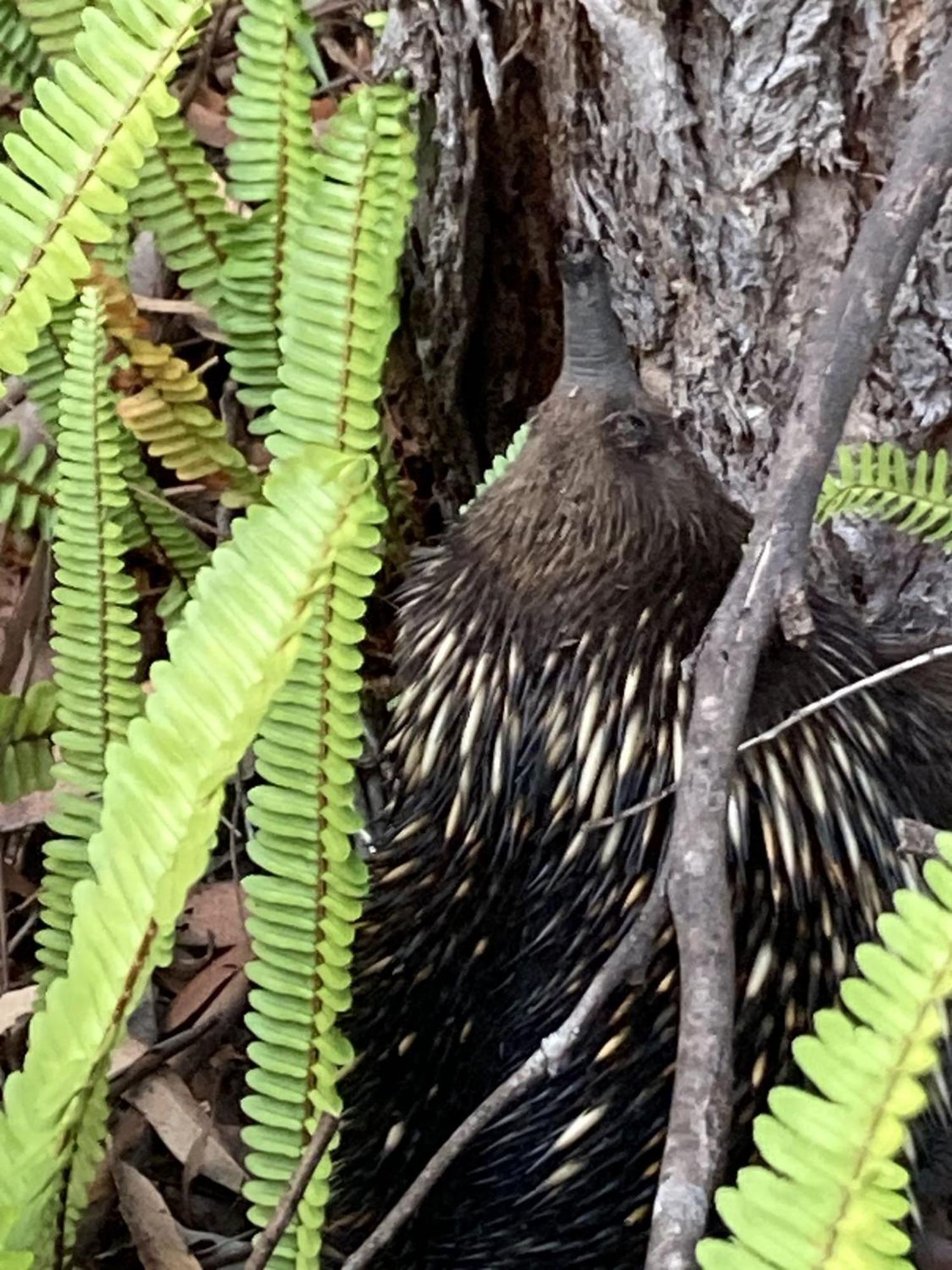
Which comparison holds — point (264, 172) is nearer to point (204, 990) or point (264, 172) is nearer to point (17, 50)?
point (17, 50)

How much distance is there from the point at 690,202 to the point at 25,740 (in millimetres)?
748

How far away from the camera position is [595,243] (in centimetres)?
133

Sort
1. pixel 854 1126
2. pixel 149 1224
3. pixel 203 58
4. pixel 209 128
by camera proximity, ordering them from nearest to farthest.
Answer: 1. pixel 854 1126
2. pixel 149 1224
3. pixel 203 58
4. pixel 209 128

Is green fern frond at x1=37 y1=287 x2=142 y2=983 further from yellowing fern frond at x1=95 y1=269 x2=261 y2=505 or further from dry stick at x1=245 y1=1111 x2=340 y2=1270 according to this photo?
dry stick at x1=245 y1=1111 x2=340 y2=1270

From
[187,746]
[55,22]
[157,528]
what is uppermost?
[55,22]

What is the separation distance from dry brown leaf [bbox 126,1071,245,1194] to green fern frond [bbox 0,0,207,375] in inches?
31.4

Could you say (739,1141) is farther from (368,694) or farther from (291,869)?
(368,694)

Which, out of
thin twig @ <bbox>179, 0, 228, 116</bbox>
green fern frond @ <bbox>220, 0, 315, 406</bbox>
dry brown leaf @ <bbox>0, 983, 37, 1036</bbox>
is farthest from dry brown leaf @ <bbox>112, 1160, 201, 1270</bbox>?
thin twig @ <bbox>179, 0, 228, 116</bbox>

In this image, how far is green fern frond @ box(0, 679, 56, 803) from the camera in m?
1.22

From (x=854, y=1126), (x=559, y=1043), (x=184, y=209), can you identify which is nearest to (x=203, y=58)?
(x=184, y=209)

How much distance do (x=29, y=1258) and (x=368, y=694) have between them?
37.9 inches

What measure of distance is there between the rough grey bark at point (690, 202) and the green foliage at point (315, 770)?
0.33 meters

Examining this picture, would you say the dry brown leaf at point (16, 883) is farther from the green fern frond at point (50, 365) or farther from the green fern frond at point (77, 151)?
the green fern frond at point (77, 151)

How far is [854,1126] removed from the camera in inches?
19.9
